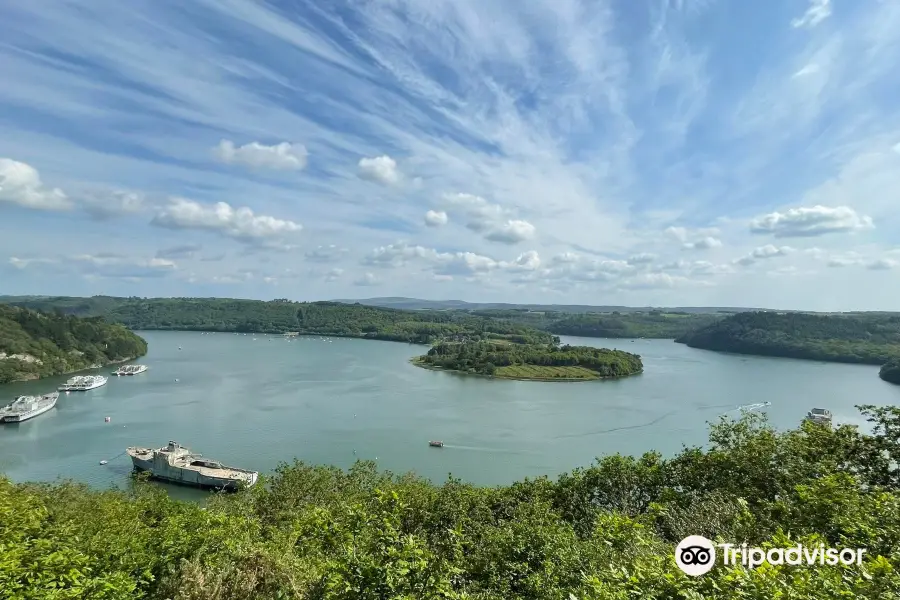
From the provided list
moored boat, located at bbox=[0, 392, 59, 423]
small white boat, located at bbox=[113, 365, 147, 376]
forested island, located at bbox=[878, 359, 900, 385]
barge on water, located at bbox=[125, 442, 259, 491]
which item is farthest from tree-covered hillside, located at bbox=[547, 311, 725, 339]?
barge on water, located at bbox=[125, 442, 259, 491]

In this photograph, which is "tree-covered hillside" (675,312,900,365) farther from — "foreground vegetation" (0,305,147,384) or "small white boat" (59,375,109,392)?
"foreground vegetation" (0,305,147,384)

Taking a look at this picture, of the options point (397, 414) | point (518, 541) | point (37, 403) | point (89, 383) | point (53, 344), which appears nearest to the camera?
point (518, 541)

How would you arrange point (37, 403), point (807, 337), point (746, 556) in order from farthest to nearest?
1. point (807, 337)
2. point (37, 403)
3. point (746, 556)

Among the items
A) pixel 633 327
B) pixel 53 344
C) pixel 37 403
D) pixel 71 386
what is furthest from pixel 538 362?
pixel 633 327

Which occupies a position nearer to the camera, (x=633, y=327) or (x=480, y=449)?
(x=480, y=449)

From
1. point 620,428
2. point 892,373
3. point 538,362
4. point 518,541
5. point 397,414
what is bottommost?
point 397,414

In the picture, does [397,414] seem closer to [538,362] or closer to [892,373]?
[538,362]

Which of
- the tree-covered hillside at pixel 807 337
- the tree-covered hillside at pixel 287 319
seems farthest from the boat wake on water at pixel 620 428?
the tree-covered hillside at pixel 287 319
